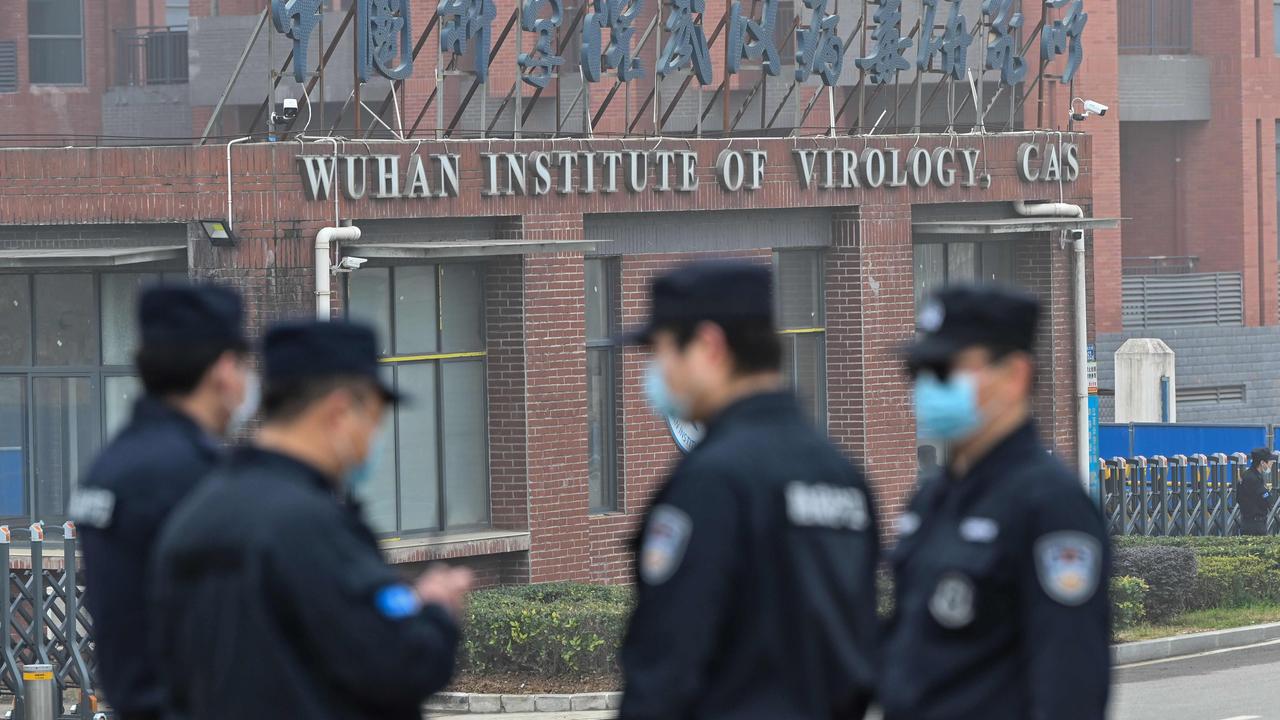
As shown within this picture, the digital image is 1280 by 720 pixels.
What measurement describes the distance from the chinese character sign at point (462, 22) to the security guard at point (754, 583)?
1673 centimetres

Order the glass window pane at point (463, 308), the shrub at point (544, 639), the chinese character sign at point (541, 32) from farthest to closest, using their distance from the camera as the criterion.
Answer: the chinese character sign at point (541, 32)
the glass window pane at point (463, 308)
the shrub at point (544, 639)

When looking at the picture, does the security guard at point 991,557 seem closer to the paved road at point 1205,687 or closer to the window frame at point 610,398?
the paved road at point 1205,687

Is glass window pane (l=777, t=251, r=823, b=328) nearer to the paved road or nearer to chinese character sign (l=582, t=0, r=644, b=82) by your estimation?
chinese character sign (l=582, t=0, r=644, b=82)

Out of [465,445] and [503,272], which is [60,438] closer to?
[465,445]

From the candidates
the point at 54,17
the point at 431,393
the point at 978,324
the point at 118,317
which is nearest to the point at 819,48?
the point at 431,393

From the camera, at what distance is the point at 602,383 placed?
73.9 feet

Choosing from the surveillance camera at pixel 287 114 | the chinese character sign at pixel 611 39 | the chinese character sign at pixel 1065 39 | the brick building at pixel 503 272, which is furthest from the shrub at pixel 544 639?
the chinese character sign at pixel 1065 39

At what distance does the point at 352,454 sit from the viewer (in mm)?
4699

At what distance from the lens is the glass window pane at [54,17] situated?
1905 inches

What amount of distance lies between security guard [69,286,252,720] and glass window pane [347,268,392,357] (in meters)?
14.4

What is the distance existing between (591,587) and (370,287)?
12.0 feet

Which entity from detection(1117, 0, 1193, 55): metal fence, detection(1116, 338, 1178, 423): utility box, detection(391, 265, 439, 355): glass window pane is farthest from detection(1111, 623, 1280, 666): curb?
detection(1117, 0, 1193, 55): metal fence

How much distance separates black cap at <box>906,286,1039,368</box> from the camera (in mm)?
5109

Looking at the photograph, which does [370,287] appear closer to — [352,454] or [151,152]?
[151,152]
